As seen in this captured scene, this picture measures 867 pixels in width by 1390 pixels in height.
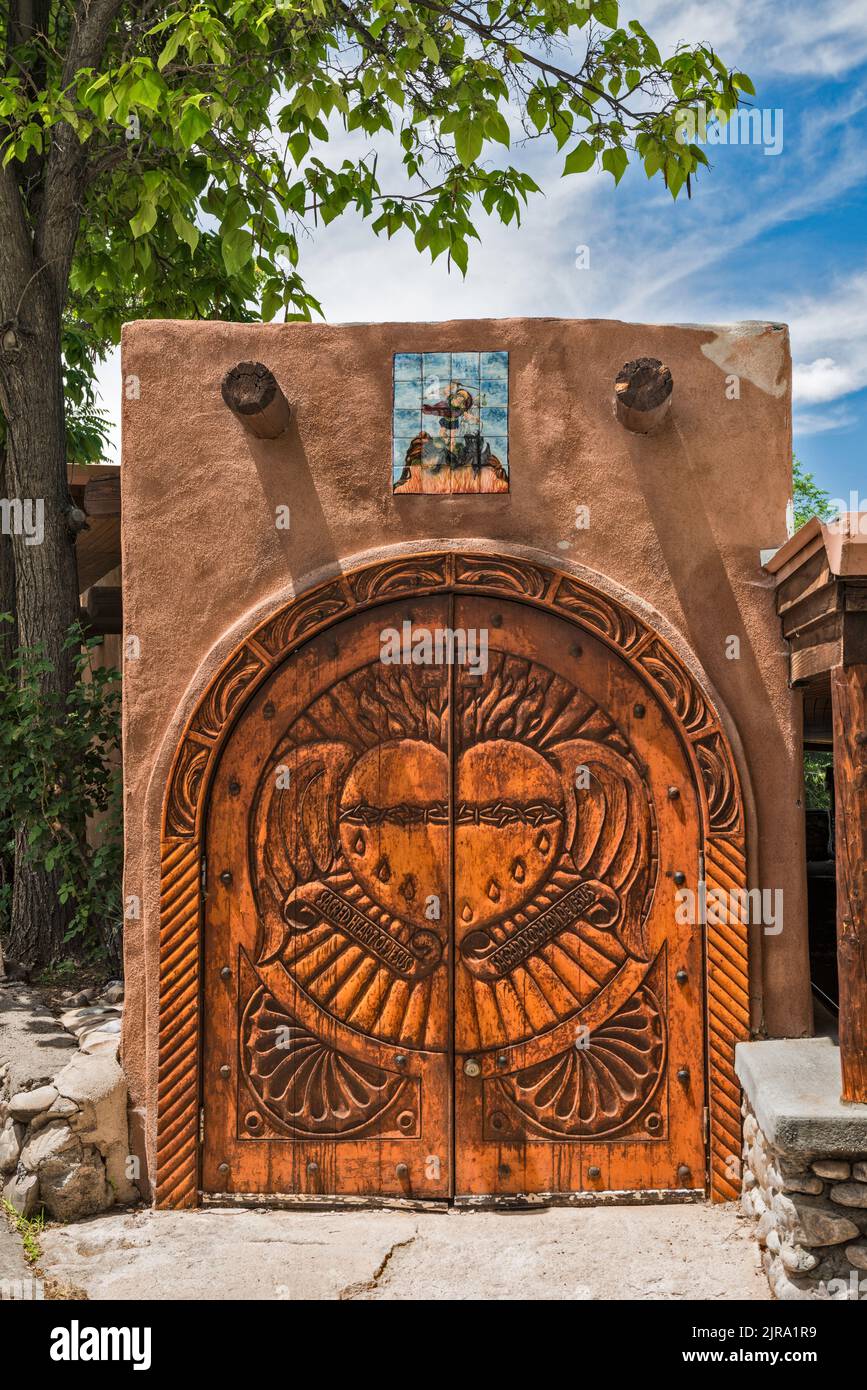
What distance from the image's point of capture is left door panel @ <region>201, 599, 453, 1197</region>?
13.4 feet

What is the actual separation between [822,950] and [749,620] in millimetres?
3585

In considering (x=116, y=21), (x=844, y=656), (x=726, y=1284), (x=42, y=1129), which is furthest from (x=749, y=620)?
(x=116, y=21)

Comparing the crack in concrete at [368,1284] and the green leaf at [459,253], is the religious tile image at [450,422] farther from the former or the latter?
the crack in concrete at [368,1284]

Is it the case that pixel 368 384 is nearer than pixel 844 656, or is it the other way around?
pixel 844 656

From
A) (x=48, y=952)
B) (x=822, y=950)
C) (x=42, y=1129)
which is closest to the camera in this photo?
(x=42, y=1129)

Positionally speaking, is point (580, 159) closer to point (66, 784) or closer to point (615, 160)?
point (615, 160)

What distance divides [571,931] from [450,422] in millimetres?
2086

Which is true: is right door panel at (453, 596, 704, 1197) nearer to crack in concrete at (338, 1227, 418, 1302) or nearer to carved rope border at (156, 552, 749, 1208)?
carved rope border at (156, 552, 749, 1208)

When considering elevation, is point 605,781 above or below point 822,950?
above

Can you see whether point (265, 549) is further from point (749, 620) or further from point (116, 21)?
point (116, 21)

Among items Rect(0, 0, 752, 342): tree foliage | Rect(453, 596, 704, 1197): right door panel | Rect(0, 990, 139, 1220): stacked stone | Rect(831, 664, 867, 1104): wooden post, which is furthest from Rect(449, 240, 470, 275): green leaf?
Rect(0, 990, 139, 1220): stacked stone

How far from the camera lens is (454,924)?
4.09m

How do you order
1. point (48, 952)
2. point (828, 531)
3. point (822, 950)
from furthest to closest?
1. point (822, 950)
2. point (48, 952)
3. point (828, 531)

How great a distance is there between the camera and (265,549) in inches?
167
